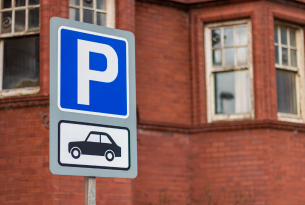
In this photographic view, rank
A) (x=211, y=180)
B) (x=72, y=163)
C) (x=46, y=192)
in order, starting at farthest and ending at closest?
(x=211, y=180) < (x=46, y=192) < (x=72, y=163)

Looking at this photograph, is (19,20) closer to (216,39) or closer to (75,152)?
(216,39)

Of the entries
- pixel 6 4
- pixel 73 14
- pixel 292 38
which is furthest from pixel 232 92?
pixel 6 4

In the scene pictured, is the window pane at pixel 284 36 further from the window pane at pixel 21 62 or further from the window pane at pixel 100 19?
the window pane at pixel 21 62

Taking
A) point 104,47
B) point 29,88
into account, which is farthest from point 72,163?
point 29,88

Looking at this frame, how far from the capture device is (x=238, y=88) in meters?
9.29

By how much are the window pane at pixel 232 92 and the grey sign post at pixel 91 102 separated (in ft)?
19.5

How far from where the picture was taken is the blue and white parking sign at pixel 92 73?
317 cm

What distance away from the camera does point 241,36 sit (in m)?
9.38

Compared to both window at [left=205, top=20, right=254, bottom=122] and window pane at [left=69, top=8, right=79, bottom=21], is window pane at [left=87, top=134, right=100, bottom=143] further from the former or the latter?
window at [left=205, top=20, right=254, bottom=122]

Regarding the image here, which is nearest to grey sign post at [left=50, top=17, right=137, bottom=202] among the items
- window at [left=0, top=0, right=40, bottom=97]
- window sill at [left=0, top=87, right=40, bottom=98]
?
window sill at [left=0, top=87, right=40, bottom=98]

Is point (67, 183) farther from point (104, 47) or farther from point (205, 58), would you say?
point (104, 47)

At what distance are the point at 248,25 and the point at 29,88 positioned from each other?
396cm

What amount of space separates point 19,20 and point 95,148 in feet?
18.4

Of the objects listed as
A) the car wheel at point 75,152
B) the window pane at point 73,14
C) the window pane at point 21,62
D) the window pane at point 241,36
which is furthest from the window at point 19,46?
the car wheel at point 75,152
